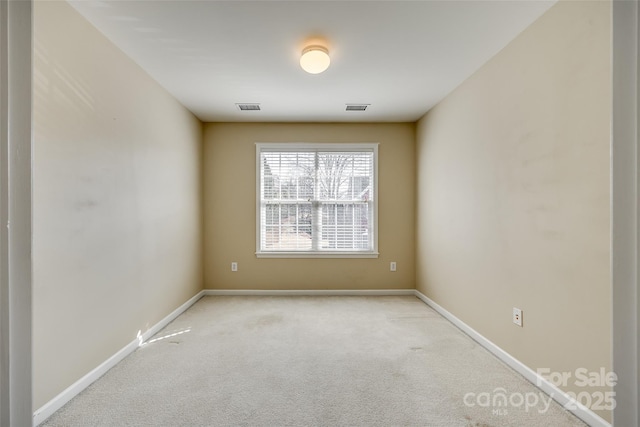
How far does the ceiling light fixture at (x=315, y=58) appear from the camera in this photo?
2318 mm

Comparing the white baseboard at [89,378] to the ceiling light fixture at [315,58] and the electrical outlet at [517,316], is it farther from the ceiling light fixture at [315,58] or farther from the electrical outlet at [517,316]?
the electrical outlet at [517,316]

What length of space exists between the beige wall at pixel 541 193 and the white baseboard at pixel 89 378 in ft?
9.89

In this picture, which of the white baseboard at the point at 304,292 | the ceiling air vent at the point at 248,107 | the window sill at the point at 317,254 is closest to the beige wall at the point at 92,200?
the ceiling air vent at the point at 248,107

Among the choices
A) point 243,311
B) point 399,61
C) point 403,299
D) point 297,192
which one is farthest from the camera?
point 297,192

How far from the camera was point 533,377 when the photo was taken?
2031mm

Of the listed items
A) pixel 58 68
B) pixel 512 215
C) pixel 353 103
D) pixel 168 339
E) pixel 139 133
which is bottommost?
pixel 168 339

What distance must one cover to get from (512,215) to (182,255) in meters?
3.39

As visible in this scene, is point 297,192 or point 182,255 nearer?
point 182,255

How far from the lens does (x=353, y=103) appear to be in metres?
3.57

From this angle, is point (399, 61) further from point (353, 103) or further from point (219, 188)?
point (219, 188)

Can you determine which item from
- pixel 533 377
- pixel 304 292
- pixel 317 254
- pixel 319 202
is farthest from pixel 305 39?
pixel 304 292

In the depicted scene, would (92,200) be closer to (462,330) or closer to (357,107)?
(357,107)

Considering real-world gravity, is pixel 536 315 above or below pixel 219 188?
below
